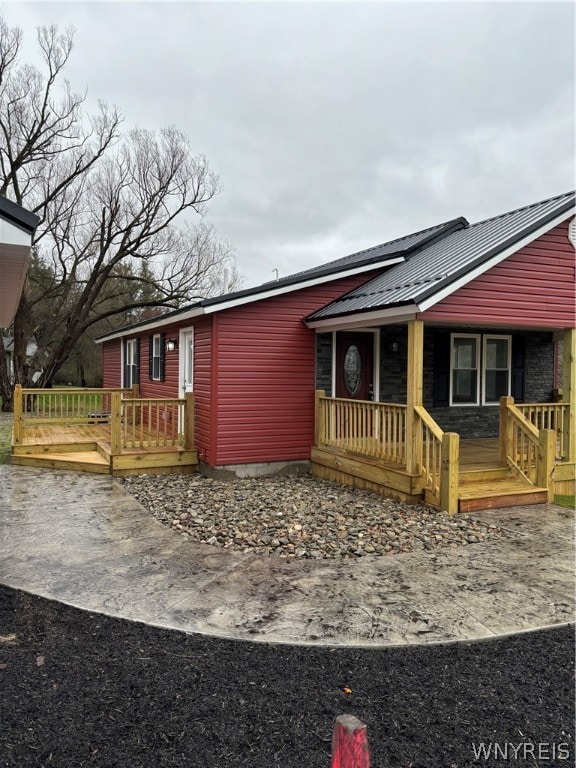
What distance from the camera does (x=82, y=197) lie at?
2372cm

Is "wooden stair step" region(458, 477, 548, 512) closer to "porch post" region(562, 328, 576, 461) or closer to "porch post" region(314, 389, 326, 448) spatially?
"porch post" region(562, 328, 576, 461)

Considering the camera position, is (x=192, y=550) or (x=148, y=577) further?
(x=192, y=550)

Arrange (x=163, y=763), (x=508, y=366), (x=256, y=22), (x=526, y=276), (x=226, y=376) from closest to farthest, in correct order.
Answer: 1. (x=163, y=763)
2. (x=526, y=276)
3. (x=226, y=376)
4. (x=256, y=22)
5. (x=508, y=366)

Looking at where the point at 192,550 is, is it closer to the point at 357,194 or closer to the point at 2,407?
the point at 2,407

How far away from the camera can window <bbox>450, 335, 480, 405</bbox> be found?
34.6 ft

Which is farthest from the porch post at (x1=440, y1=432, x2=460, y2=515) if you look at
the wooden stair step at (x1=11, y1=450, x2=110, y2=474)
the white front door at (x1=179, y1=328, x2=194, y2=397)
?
the wooden stair step at (x1=11, y1=450, x2=110, y2=474)

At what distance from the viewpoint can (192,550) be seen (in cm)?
525

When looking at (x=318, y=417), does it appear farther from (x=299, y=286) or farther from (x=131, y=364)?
(x=131, y=364)

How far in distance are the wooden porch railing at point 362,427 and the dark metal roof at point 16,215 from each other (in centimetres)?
527

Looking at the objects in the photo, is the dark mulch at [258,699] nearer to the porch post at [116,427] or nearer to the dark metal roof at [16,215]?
the dark metal roof at [16,215]

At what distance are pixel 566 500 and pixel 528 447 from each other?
2.88ft

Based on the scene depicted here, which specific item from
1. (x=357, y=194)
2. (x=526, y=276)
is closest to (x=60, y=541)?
(x=526, y=276)

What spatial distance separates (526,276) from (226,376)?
4.94 m

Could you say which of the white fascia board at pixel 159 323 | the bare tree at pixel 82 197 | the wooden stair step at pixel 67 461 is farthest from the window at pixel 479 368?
the bare tree at pixel 82 197
